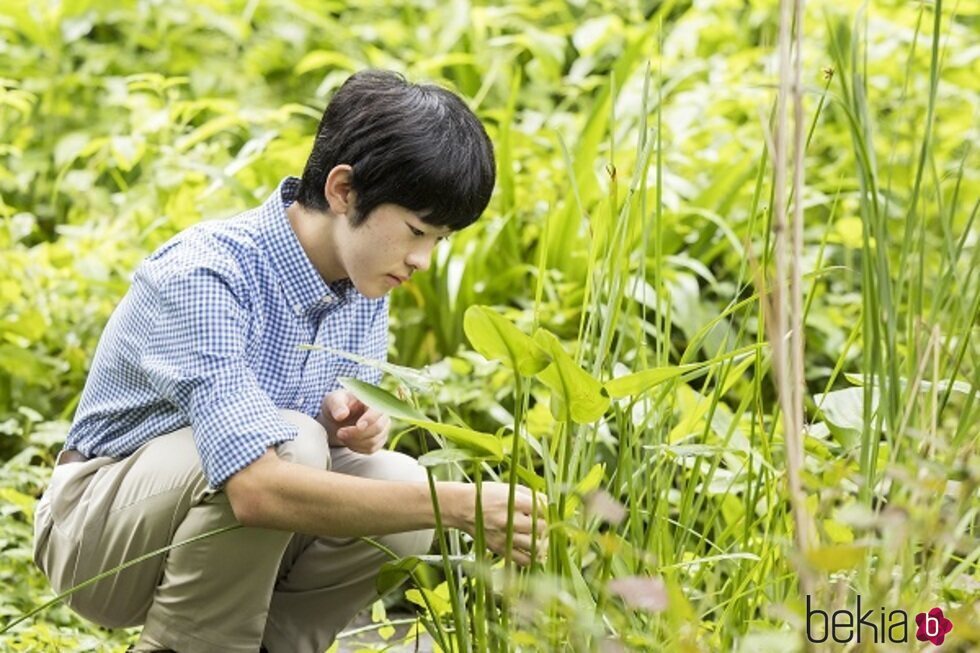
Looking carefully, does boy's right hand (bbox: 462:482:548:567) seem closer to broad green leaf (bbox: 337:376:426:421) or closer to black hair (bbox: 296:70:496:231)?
broad green leaf (bbox: 337:376:426:421)

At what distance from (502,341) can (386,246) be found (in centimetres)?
50

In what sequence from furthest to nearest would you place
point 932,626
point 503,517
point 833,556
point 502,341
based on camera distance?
point 503,517 → point 502,341 → point 932,626 → point 833,556

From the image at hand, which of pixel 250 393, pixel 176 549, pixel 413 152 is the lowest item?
pixel 176 549

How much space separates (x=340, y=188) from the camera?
180 cm

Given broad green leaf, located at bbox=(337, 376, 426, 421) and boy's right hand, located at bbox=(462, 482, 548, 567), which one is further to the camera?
boy's right hand, located at bbox=(462, 482, 548, 567)

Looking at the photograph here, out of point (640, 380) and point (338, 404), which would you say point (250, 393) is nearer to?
point (338, 404)

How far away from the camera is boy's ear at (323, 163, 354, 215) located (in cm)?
179

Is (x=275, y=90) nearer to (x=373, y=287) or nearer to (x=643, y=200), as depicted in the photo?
(x=373, y=287)

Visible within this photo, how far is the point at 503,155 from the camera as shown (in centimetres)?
308

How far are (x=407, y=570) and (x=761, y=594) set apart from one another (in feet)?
1.21

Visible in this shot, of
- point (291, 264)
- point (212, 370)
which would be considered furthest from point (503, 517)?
point (291, 264)

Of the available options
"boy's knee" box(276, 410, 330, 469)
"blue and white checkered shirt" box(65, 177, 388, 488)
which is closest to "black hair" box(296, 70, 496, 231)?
"blue and white checkered shirt" box(65, 177, 388, 488)

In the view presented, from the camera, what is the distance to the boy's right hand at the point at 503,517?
1510 mm

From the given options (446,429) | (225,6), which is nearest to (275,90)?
(225,6)
